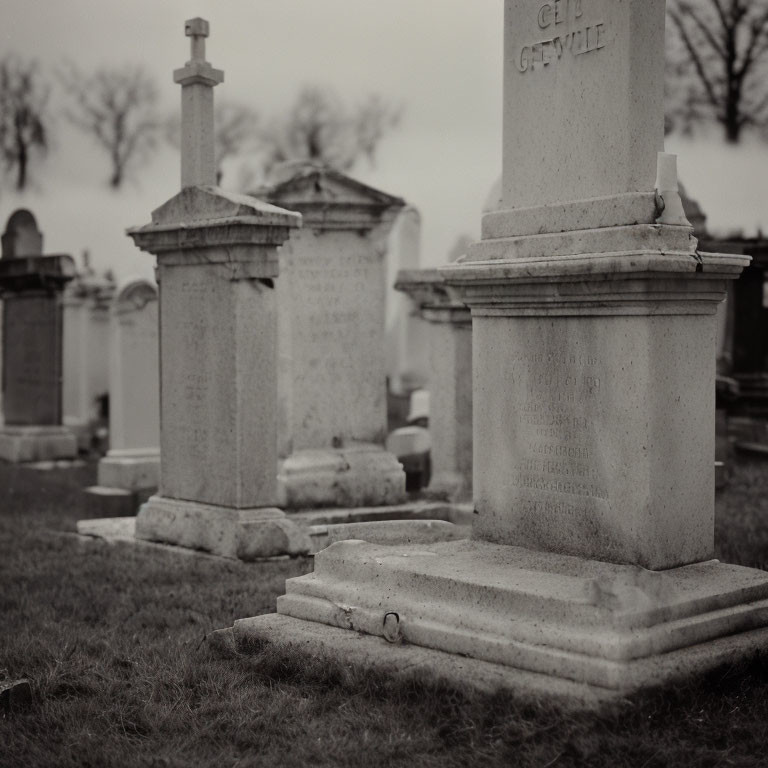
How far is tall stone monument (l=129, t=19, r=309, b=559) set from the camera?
7492 millimetres

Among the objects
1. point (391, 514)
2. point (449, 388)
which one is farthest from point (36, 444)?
point (391, 514)

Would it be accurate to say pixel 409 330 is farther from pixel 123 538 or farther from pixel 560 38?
pixel 560 38

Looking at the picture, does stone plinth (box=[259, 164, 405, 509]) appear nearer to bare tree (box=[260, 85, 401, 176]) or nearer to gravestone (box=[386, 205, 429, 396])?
gravestone (box=[386, 205, 429, 396])

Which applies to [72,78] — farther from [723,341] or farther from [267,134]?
[723,341]

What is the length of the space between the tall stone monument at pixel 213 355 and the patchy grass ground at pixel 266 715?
1.63 meters

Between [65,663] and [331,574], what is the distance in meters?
1.11

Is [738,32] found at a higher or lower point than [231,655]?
higher

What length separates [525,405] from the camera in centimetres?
506

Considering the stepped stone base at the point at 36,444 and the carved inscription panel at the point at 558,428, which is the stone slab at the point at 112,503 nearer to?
the stepped stone base at the point at 36,444

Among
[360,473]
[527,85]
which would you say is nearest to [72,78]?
[360,473]

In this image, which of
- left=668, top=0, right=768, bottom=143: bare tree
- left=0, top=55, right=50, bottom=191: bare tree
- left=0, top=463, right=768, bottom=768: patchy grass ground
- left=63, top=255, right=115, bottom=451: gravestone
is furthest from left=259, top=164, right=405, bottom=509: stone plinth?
left=0, top=55, right=50, bottom=191: bare tree

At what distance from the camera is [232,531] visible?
745 centimetres

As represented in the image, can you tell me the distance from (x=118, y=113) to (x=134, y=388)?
76.1 ft

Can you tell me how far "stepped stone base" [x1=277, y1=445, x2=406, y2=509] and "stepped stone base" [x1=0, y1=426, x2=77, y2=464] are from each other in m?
5.44
